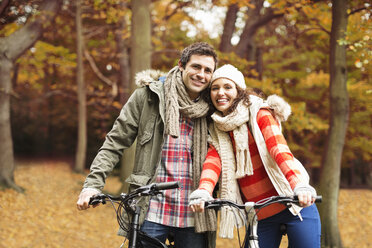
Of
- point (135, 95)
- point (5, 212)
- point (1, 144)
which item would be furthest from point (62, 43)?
point (135, 95)

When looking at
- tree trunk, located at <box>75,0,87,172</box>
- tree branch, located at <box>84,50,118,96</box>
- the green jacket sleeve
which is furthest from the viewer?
tree branch, located at <box>84,50,118,96</box>

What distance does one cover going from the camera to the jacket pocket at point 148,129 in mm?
2730

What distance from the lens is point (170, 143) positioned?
9.09 feet

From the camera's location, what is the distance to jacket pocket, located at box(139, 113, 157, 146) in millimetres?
2730

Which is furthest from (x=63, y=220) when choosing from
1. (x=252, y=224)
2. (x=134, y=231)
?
(x=252, y=224)

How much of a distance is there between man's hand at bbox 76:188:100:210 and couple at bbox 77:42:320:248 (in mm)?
13

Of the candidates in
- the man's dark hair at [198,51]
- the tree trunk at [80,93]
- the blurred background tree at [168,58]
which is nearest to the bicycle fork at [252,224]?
the man's dark hair at [198,51]

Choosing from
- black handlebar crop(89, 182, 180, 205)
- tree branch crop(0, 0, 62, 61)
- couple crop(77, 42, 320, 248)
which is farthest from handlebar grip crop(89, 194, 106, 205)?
tree branch crop(0, 0, 62, 61)

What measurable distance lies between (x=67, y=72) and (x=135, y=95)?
15816 millimetres

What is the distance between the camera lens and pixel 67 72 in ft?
57.7

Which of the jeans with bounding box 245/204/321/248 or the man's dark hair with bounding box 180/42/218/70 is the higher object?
the man's dark hair with bounding box 180/42/218/70

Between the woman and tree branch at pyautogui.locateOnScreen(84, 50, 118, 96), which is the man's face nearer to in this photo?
the woman

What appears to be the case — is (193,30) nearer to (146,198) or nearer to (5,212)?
(5,212)

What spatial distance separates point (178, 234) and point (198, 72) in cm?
122
